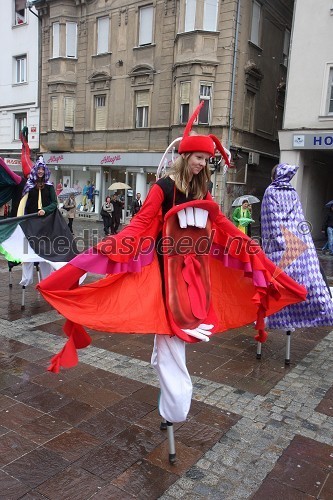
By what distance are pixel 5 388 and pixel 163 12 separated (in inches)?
827

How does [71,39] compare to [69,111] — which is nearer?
[71,39]

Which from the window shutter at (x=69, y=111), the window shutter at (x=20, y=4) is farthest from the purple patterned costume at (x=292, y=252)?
the window shutter at (x=20, y=4)

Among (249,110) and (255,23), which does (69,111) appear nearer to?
(249,110)

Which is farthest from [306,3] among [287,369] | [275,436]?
[275,436]

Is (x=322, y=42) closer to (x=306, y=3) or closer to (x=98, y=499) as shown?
(x=306, y=3)

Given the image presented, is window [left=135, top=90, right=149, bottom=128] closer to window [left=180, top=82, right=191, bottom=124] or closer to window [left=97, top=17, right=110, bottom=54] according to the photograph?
window [left=180, top=82, right=191, bottom=124]

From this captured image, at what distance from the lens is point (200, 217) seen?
2.95m

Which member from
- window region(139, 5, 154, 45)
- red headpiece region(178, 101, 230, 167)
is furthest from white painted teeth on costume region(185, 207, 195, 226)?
window region(139, 5, 154, 45)

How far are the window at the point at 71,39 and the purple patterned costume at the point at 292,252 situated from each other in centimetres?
2340

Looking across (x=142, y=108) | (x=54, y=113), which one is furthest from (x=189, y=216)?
(x=54, y=113)

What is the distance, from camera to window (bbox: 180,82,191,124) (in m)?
20.1

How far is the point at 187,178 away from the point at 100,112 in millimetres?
22701

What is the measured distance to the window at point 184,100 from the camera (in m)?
20.1

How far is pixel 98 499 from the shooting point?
259cm
